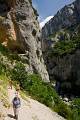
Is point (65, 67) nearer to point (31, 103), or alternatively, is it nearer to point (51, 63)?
point (51, 63)

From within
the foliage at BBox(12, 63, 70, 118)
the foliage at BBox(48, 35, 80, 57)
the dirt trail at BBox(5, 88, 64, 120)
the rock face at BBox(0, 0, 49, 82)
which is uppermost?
the foliage at BBox(48, 35, 80, 57)

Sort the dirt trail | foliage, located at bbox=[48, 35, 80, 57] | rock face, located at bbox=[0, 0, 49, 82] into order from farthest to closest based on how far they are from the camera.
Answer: foliage, located at bbox=[48, 35, 80, 57]
rock face, located at bbox=[0, 0, 49, 82]
the dirt trail

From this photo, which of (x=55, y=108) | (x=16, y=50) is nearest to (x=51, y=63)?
(x=16, y=50)

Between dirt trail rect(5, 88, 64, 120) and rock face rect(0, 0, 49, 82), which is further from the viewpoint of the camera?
rock face rect(0, 0, 49, 82)

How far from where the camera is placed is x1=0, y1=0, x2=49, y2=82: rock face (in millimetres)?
55406

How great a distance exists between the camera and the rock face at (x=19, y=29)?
182 feet

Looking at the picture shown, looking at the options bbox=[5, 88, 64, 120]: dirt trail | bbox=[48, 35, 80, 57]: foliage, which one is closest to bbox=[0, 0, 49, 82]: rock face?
bbox=[5, 88, 64, 120]: dirt trail

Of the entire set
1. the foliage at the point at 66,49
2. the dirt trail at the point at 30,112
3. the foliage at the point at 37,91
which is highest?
the foliage at the point at 66,49

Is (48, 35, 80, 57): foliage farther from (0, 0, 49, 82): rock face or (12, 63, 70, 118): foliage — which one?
(12, 63, 70, 118): foliage

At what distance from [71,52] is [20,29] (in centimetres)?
7342

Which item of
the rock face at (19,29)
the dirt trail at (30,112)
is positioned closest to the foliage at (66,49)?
the rock face at (19,29)

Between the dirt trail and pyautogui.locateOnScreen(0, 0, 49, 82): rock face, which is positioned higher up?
pyautogui.locateOnScreen(0, 0, 49, 82): rock face

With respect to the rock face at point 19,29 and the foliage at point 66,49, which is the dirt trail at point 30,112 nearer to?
the rock face at point 19,29

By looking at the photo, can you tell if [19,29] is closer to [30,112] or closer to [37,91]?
[37,91]
